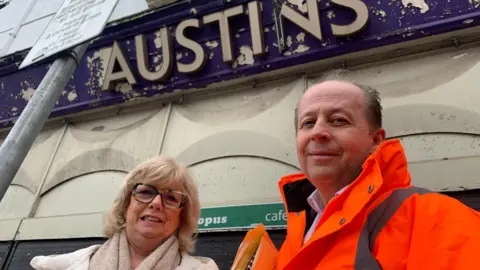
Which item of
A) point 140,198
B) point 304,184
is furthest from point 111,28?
point 304,184

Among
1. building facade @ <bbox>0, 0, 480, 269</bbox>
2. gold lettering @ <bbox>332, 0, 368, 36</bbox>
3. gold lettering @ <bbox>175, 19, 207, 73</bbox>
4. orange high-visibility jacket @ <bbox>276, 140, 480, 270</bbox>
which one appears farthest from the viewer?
gold lettering @ <bbox>175, 19, 207, 73</bbox>

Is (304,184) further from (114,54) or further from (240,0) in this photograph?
(114,54)

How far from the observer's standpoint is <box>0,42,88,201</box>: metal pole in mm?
1719

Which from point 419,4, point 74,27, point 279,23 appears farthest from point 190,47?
point 419,4

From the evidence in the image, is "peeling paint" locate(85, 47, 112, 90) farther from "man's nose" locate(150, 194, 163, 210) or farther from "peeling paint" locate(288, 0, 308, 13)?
"man's nose" locate(150, 194, 163, 210)

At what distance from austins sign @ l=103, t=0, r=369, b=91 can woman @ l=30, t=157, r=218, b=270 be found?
2084 millimetres

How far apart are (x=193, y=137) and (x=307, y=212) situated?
2.36 metres

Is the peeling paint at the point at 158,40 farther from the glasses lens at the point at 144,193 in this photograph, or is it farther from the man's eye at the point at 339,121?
the man's eye at the point at 339,121

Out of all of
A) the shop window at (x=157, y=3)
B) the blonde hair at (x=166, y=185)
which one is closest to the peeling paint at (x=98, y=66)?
the shop window at (x=157, y=3)

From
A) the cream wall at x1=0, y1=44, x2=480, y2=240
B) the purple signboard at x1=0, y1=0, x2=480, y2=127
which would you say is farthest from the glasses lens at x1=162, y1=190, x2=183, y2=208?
the purple signboard at x1=0, y1=0, x2=480, y2=127

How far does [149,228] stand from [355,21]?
8.24 feet

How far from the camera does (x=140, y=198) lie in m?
1.79

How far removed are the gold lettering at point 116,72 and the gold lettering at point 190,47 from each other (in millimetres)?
630

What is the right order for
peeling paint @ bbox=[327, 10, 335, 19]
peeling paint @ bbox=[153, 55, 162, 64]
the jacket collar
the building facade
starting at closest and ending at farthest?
the jacket collar < the building facade < peeling paint @ bbox=[327, 10, 335, 19] < peeling paint @ bbox=[153, 55, 162, 64]
